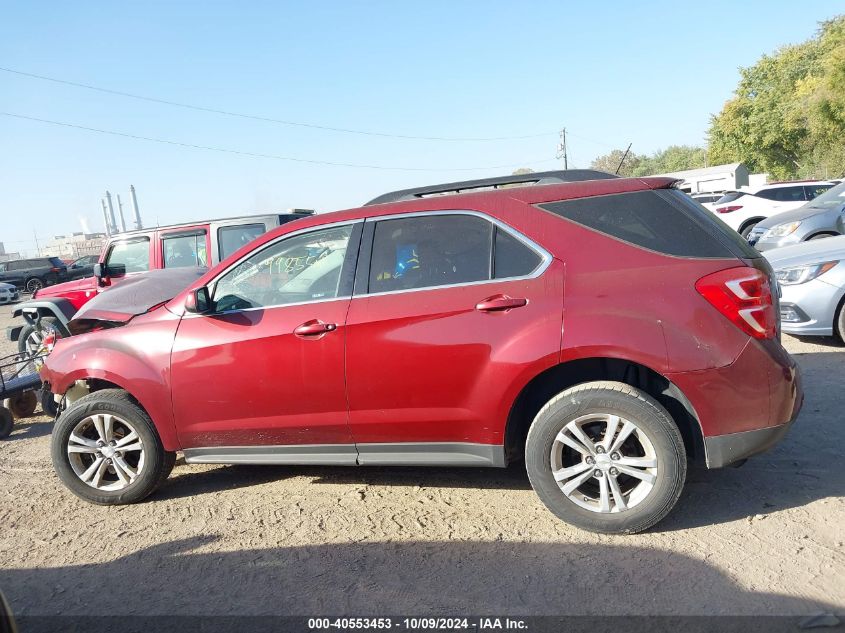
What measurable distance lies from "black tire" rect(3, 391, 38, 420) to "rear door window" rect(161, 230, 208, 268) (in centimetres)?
211

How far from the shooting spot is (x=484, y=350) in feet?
11.1

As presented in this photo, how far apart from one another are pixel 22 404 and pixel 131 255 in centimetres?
234

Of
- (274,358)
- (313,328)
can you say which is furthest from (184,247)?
(313,328)

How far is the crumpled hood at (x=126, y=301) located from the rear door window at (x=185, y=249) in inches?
96.0

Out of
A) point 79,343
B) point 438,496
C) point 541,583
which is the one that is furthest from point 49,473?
point 541,583

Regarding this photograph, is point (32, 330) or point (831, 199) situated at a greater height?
point (831, 199)

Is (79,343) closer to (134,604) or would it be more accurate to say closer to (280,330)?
(280,330)

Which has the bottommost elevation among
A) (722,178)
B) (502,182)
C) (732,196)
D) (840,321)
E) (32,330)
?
(840,321)

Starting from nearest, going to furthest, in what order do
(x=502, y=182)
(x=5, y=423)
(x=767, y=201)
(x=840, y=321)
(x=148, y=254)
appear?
(x=502, y=182) → (x=5, y=423) → (x=840, y=321) → (x=148, y=254) → (x=767, y=201)

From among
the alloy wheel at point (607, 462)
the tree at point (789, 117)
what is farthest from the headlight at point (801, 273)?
the tree at point (789, 117)

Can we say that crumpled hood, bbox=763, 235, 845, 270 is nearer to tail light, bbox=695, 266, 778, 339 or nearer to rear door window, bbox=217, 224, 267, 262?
tail light, bbox=695, 266, 778, 339

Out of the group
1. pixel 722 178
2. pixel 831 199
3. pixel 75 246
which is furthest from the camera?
pixel 75 246

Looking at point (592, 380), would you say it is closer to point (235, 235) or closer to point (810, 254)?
point (810, 254)

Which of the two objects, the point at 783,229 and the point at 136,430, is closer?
the point at 136,430
